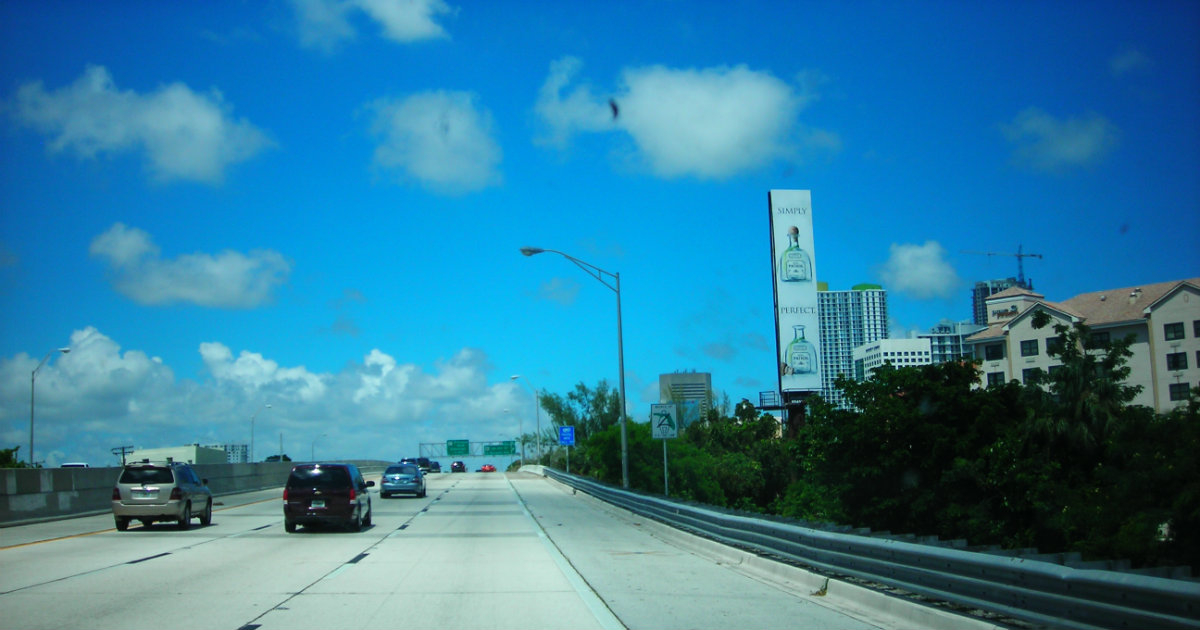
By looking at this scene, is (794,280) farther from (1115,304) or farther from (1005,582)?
(1005,582)

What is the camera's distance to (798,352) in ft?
287

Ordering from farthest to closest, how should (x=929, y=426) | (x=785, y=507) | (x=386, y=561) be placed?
1. (x=785, y=507)
2. (x=929, y=426)
3. (x=386, y=561)

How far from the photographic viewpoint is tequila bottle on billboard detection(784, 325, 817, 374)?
87.1 m

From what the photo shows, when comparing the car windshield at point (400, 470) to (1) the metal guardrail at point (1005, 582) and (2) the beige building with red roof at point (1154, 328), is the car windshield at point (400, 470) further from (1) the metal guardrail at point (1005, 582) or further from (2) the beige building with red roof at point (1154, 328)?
(1) the metal guardrail at point (1005, 582)

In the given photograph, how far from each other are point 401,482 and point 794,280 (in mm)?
49399

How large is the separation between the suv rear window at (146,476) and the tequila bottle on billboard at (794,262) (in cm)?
6749

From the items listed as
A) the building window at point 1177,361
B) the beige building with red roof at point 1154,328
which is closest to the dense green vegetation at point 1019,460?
the beige building with red roof at point 1154,328

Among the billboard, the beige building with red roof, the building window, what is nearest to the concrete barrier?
the beige building with red roof

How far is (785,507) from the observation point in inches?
2625

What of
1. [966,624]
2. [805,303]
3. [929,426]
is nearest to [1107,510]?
[929,426]

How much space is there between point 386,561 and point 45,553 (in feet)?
23.1

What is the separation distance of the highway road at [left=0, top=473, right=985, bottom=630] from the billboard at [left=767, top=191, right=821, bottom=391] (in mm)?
63582

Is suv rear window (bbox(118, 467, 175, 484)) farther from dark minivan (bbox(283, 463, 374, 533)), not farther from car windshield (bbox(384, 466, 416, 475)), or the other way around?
car windshield (bbox(384, 466, 416, 475))

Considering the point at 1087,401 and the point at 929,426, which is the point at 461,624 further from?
the point at 1087,401
